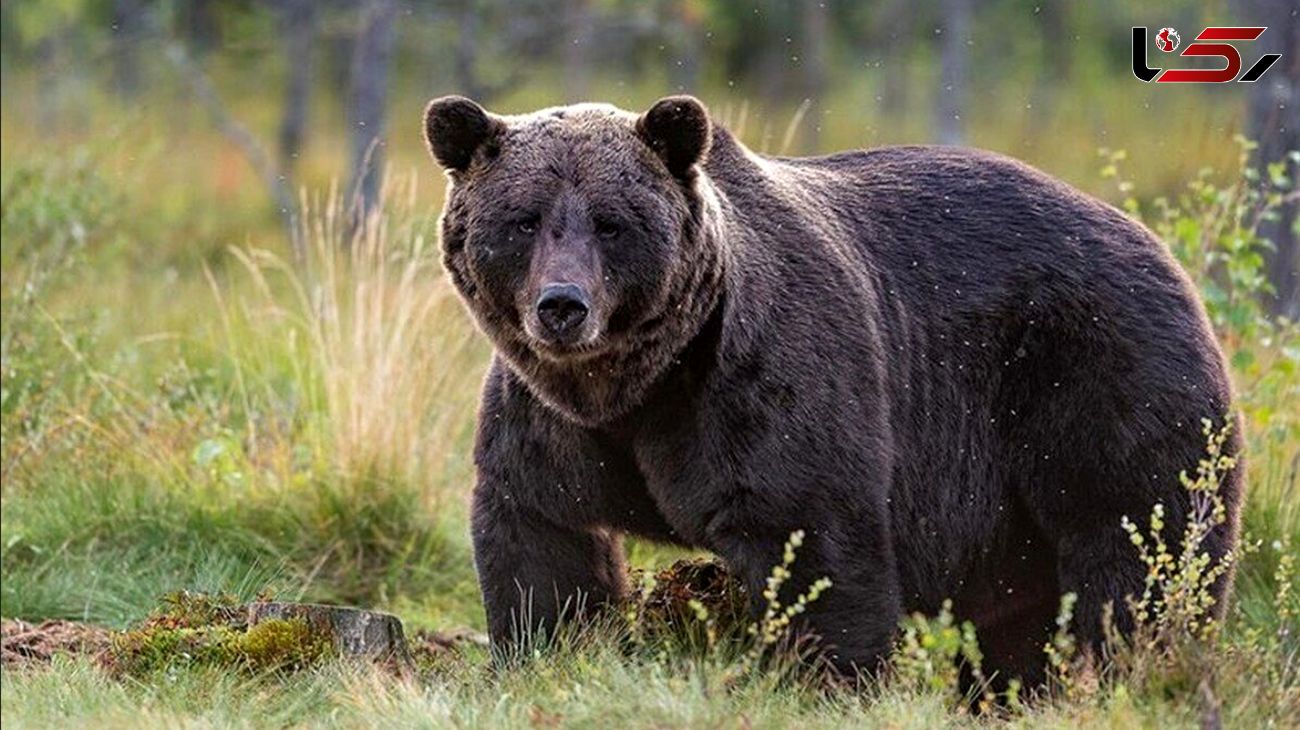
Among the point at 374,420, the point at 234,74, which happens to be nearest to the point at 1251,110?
the point at 374,420

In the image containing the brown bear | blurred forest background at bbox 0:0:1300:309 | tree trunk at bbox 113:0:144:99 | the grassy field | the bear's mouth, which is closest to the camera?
the grassy field

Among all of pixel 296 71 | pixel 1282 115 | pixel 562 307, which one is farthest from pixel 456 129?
pixel 296 71

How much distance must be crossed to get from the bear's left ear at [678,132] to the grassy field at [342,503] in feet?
4.34

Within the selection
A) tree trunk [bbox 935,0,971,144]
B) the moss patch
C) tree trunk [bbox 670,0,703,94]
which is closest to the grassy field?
the moss patch

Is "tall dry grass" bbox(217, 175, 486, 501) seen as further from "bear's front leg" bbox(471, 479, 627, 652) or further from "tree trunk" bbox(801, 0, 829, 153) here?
"tree trunk" bbox(801, 0, 829, 153)

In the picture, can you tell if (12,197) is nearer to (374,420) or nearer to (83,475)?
(83,475)

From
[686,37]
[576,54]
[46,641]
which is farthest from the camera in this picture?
[576,54]

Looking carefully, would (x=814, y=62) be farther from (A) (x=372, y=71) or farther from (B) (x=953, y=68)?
(A) (x=372, y=71)

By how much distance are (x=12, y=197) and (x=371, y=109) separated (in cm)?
449

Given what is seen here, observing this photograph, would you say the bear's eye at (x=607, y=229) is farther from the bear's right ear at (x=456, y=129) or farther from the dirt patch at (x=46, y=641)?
the dirt patch at (x=46, y=641)

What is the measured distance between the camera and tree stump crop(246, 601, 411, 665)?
241 inches

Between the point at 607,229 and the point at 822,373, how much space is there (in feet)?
2.44

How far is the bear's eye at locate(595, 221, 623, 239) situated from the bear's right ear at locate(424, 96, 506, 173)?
0.43 metres

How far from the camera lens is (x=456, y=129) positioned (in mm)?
5609
